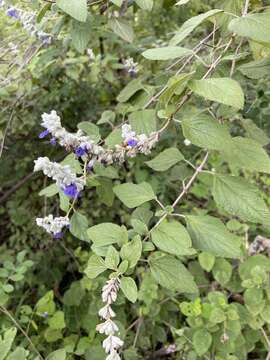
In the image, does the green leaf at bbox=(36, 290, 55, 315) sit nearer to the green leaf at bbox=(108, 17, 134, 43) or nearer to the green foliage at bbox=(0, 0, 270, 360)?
the green foliage at bbox=(0, 0, 270, 360)

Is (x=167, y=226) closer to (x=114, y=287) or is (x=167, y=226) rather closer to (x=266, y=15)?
(x=114, y=287)

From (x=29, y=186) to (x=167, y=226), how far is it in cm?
130

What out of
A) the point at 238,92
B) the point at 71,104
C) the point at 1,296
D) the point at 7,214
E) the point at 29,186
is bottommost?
the point at 7,214

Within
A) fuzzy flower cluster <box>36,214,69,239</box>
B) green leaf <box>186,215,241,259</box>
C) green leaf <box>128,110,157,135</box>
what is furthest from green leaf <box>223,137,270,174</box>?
fuzzy flower cluster <box>36,214,69,239</box>

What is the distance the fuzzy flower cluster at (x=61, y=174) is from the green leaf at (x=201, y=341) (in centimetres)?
66

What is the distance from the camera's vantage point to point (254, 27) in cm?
70

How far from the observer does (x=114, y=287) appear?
728mm

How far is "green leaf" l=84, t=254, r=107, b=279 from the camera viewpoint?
0.78 m

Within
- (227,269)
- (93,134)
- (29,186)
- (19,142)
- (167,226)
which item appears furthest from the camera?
(29,186)

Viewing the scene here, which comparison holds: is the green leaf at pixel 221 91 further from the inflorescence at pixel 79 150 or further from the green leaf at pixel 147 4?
the green leaf at pixel 147 4

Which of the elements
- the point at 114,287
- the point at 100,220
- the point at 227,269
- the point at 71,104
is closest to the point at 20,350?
the point at 114,287

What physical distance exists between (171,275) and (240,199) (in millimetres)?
175

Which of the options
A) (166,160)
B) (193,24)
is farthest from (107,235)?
(193,24)

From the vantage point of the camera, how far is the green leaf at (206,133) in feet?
2.47
